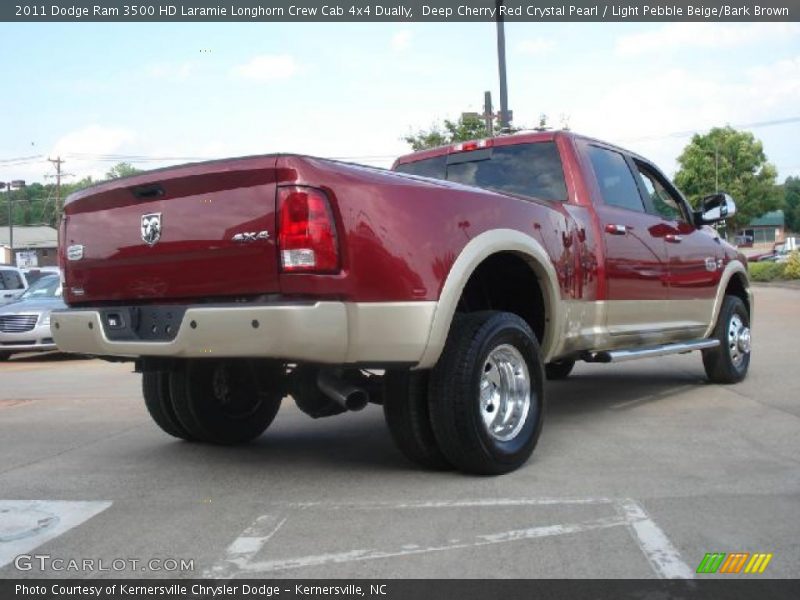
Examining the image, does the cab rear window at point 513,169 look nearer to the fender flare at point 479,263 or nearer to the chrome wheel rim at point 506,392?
the fender flare at point 479,263

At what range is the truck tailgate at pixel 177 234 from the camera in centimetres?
398

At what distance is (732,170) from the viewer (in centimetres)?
5831

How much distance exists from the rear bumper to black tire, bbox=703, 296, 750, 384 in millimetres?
4608

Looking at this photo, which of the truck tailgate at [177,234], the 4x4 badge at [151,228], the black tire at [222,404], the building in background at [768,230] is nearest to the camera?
the truck tailgate at [177,234]

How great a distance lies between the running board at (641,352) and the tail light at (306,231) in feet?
8.78

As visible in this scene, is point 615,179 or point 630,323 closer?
point 630,323

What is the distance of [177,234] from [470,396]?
173 cm

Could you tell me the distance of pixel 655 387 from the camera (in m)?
8.22

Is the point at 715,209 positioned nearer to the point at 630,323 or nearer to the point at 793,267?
the point at 630,323

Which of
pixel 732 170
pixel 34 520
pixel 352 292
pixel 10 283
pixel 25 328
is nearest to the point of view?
pixel 352 292

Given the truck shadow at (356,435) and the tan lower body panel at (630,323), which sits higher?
the tan lower body panel at (630,323)

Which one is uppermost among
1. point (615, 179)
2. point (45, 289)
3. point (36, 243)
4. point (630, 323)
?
point (36, 243)

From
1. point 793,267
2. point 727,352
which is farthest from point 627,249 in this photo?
point 793,267

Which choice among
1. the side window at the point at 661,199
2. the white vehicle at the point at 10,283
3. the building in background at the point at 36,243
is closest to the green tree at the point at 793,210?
the building in background at the point at 36,243
